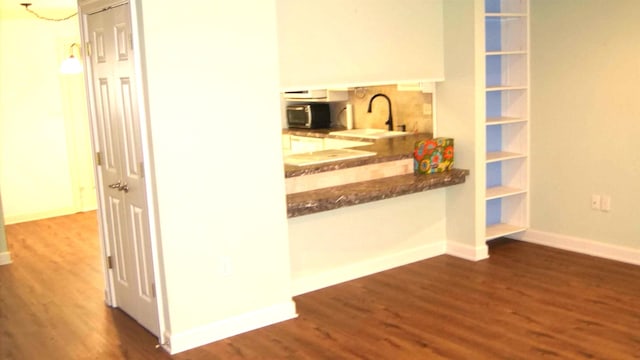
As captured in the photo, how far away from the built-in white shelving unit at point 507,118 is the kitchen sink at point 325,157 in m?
1.10

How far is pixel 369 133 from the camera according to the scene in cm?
621

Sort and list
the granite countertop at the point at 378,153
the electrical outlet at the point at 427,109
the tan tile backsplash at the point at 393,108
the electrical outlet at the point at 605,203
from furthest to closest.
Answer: the tan tile backsplash at the point at 393,108 < the electrical outlet at the point at 427,109 < the electrical outlet at the point at 605,203 < the granite countertop at the point at 378,153

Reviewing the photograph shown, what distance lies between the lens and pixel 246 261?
12.8 feet

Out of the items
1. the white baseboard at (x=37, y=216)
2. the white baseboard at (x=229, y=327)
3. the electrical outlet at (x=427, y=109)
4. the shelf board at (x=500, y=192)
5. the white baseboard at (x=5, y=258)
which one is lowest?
the white baseboard at (x=229, y=327)

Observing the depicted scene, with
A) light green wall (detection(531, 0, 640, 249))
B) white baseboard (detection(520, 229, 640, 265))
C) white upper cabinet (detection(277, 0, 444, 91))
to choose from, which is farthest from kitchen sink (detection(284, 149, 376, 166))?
white baseboard (detection(520, 229, 640, 265))

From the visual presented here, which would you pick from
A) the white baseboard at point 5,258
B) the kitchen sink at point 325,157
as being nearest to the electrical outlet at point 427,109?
the kitchen sink at point 325,157

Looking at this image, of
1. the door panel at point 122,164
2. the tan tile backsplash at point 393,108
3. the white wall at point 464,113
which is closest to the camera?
the door panel at point 122,164

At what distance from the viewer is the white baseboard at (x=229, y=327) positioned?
3.70 metres

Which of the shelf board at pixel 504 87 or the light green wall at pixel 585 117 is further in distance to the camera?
the shelf board at pixel 504 87

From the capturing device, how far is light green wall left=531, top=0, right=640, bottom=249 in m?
4.78

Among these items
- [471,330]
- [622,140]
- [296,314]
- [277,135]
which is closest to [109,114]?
[277,135]

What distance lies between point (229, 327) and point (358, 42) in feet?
7.28

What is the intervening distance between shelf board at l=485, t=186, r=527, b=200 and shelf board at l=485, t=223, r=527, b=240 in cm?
30

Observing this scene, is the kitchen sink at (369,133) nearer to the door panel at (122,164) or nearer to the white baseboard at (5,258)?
the door panel at (122,164)
